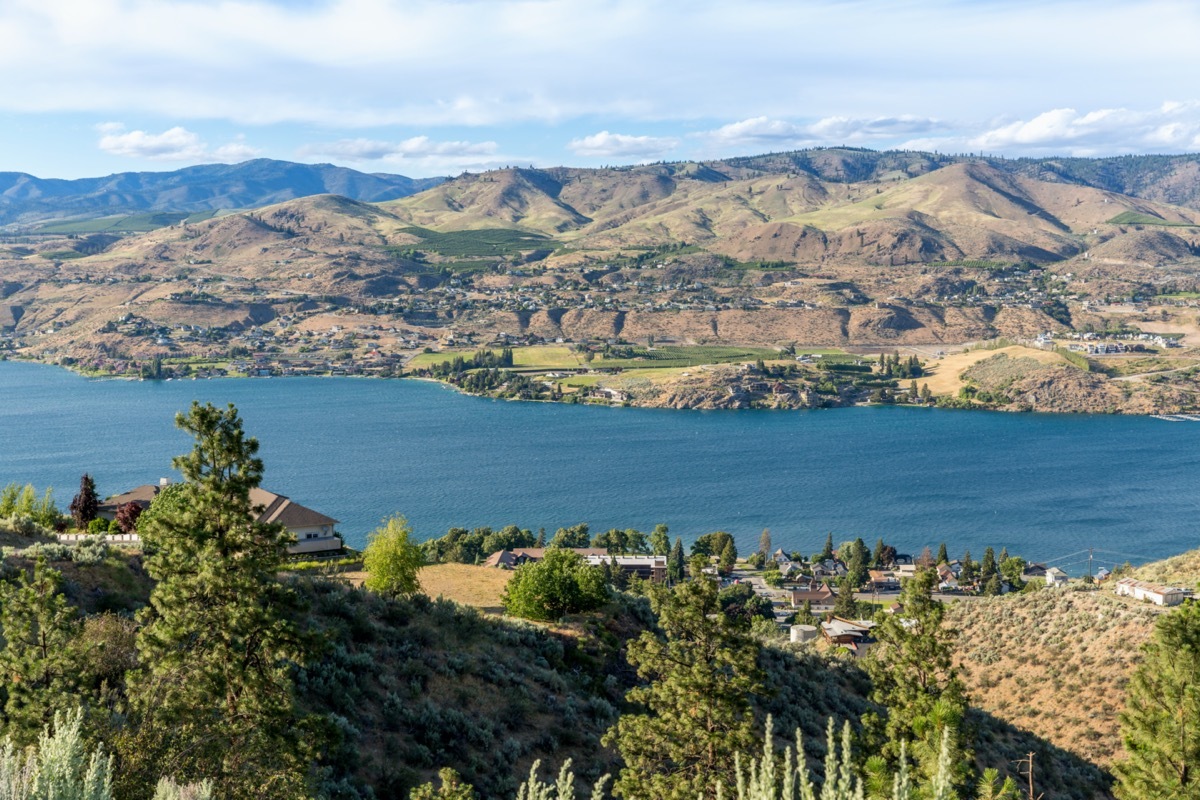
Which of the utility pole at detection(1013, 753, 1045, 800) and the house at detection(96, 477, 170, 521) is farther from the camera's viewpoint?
the house at detection(96, 477, 170, 521)

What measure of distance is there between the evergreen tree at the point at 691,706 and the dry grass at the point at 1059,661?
18.9m

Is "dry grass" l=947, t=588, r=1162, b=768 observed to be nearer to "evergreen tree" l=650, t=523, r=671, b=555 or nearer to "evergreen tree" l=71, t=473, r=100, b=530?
"evergreen tree" l=71, t=473, r=100, b=530

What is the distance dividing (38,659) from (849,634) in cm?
4685

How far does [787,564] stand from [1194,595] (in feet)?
117

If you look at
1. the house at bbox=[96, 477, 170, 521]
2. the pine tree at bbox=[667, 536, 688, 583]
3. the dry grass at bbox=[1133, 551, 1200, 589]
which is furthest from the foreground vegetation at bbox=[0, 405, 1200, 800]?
the pine tree at bbox=[667, 536, 688, 583]

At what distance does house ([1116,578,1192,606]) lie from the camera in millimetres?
41656

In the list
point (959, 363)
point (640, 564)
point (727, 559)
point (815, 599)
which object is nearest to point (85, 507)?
point (640, 564)

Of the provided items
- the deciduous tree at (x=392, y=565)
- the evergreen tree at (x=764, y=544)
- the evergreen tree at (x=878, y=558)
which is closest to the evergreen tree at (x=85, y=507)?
the deciduous tree at (x=392, y=565)

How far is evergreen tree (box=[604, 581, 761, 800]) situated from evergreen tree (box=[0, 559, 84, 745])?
27.3 ft

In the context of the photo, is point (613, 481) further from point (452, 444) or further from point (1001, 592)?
point (1001, 592)

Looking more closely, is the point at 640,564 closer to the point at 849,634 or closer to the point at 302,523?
the point at 849,634

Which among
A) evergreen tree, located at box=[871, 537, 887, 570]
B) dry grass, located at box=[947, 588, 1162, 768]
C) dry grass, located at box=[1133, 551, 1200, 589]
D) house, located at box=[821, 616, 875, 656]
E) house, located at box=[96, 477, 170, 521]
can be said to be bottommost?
evergreen tree, located at box=[871, 537, 887, 570]

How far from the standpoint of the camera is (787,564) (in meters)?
76.9

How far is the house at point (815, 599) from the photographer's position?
6912cm
